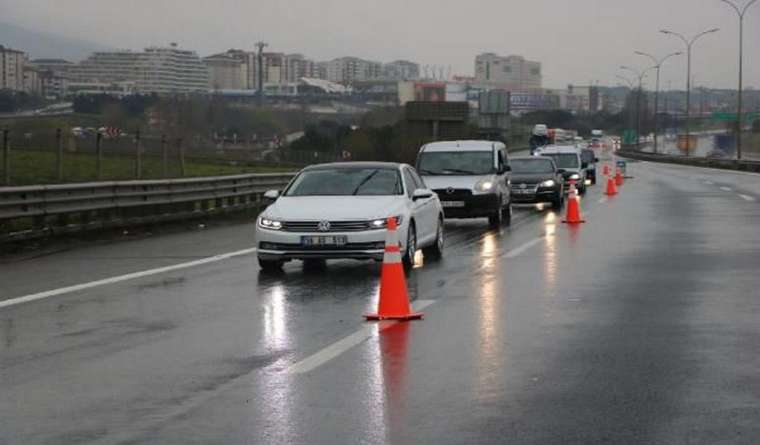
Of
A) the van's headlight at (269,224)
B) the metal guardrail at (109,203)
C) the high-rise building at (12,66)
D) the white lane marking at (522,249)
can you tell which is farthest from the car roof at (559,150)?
the high-rise building at (12,66)

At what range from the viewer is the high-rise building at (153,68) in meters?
146

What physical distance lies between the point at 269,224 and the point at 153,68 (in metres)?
146

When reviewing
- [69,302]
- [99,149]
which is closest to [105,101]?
[99,149]

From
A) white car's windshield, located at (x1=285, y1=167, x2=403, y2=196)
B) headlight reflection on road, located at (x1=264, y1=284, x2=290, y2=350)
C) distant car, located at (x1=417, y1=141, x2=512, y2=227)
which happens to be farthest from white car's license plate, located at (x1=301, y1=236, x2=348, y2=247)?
distant car, located at (x1=417, y1=141, x2=512, y2=227)

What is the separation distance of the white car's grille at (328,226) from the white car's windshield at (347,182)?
138 cm

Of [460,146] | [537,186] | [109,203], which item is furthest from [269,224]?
[537,186]

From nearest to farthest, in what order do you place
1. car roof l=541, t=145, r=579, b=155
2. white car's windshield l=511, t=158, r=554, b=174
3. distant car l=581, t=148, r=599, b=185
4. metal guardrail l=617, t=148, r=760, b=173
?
1. white car's windshield l=511, t=158, r=554, b=174
2. car roof l=541, t=145, r=579, b=155
3. distant car l=581, t=148, r=599, b=185
4. metal guardrail l=617, t=148, r=760, b=173

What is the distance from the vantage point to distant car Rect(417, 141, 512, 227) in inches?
944

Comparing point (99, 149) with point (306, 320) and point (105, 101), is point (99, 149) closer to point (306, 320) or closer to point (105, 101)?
point (306, 320)

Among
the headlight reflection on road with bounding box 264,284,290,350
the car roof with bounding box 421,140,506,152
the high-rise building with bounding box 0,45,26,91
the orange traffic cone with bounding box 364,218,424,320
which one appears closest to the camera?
the headlight reflection on road with bounding box 264,284,290,350

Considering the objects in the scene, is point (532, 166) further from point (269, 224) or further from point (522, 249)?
point (269, 224)

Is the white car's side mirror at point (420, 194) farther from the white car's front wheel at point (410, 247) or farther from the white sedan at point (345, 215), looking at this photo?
the white car's front wheel at point (410, 247)

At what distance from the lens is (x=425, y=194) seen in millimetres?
16359

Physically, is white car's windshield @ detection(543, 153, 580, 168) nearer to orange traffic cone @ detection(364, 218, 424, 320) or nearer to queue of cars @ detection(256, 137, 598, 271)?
queue of cars @ detection(256, 137, 598, 271)
